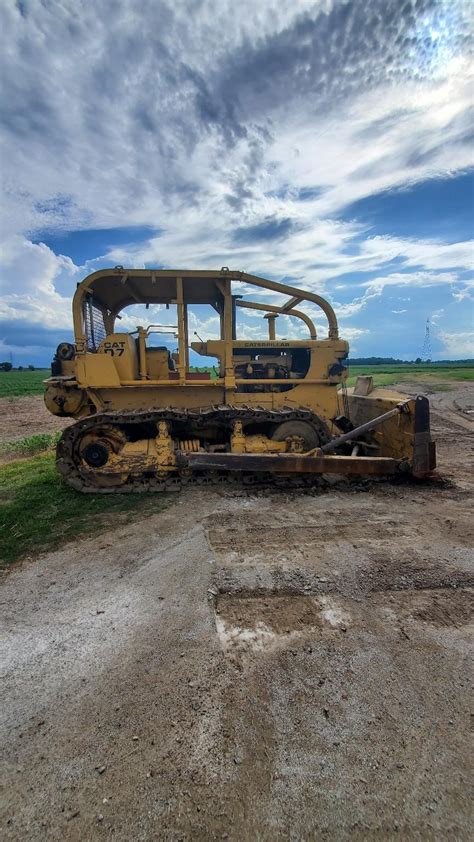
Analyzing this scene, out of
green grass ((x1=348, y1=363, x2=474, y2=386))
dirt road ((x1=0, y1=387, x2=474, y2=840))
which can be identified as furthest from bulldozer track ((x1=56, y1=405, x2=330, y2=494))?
green grass ((x1=348, y1=363, x2=474, y2=386))

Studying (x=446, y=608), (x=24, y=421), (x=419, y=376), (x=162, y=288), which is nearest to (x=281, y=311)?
(x=162, y=288)

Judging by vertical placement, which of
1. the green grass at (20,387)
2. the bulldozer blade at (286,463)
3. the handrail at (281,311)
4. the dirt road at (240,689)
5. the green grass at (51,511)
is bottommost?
the dirt road at (240,689)

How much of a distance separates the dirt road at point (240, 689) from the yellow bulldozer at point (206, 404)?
6.40ft

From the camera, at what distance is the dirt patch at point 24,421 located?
1462 cm

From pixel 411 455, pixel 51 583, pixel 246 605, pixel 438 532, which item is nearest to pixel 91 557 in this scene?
pixel 51 583

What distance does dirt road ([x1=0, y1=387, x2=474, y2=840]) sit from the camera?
1801 millimetres

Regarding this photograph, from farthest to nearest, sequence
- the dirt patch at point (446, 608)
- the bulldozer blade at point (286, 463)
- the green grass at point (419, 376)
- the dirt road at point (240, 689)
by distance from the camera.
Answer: the green grass at point (419, 376), the bulldozer blade at point (286, 463), the dirt patch at point (446, 608), the dirt road at point (240, 689)

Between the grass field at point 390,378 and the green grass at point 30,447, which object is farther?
the grass field at point 390,378

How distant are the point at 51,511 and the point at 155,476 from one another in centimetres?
158

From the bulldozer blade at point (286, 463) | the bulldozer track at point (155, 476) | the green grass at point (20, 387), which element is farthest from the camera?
the green grass at point (20, 387)

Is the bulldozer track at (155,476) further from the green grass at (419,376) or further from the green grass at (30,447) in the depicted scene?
the green grass at (419,376)

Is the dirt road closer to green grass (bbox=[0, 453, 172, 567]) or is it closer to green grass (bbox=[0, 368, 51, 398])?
green grass (bbox=[0, 453, 172, 567])

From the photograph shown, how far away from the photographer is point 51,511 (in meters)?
5.46

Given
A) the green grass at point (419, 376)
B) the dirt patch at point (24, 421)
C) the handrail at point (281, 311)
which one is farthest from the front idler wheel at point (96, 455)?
the green grass at point (419, 376)
